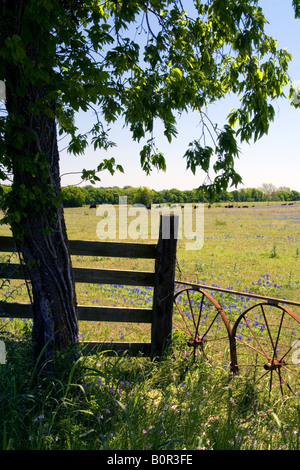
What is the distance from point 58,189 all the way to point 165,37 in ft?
7.38

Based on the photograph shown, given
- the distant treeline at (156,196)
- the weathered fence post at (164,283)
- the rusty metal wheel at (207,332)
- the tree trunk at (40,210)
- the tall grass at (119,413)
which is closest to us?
the tall grass at (119,413)

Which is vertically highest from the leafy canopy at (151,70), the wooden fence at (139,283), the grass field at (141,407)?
the leafy canopy at (151,70)

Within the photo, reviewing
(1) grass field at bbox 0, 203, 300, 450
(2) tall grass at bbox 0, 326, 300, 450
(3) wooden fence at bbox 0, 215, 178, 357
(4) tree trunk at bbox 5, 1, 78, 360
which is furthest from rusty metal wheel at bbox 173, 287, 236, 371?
(4) tree trunk at bbox 5, 1, 78, 360

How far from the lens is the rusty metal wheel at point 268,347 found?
14.5 feet

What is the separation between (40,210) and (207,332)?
2.96 metres

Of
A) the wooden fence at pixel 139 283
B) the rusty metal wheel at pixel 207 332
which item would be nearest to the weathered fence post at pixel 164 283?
the wooden fence at pixel 139 283

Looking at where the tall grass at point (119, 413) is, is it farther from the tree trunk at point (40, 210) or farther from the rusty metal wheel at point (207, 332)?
the rusty metal wheel at point (207, 332)

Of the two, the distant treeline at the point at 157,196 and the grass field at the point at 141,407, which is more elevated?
the distant treeline at the point at 157,196

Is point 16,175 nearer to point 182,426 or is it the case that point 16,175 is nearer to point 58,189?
point 58,189

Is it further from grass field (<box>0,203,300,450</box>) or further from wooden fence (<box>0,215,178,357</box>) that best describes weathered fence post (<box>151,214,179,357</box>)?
grass field (<box>0,203,300,450</box>)

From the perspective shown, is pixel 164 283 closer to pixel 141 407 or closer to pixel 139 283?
pixel 139 283

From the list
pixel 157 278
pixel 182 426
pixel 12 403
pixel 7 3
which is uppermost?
pixel 7 3

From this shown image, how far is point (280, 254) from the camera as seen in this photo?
15.0 meters
